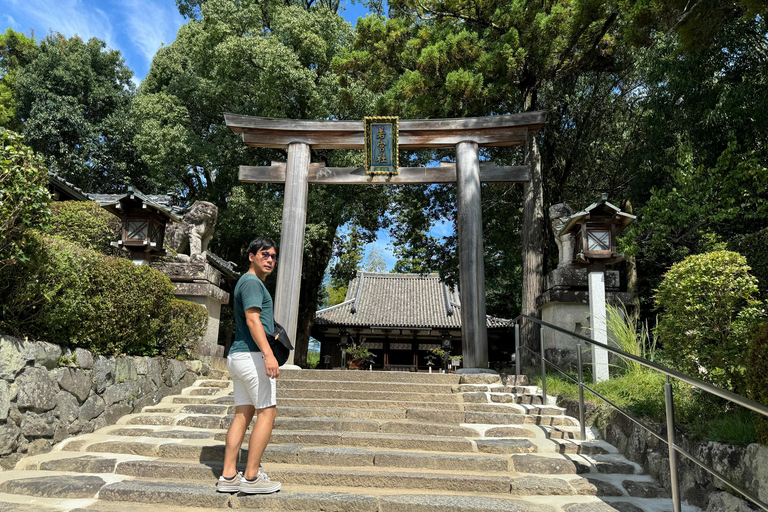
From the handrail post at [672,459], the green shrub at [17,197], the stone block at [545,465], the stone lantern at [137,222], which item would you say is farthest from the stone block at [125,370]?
the handrail post at [672,459]

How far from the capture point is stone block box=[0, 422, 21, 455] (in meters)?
3.51

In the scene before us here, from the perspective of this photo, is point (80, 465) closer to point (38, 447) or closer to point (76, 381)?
point (38, 447)

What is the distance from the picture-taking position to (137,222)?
6656mm

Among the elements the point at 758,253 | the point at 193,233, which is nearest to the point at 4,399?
the point at 193,233

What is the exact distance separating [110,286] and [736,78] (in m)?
10.3

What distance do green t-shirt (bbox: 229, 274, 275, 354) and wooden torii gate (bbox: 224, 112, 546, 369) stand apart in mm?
3800

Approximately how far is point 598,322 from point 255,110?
38.6 feet

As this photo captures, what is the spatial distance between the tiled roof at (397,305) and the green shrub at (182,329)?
12.0 metres

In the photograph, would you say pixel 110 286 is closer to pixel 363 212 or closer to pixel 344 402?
pixel 344 402

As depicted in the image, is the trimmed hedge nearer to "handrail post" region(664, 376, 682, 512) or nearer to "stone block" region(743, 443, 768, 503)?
"handrail post" region(664, 376, 682, 512)

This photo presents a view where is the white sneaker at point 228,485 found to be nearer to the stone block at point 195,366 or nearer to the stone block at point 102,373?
the stone block at point 102,373

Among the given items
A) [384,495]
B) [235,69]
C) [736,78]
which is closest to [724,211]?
[736,78]

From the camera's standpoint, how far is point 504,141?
7.76 meters

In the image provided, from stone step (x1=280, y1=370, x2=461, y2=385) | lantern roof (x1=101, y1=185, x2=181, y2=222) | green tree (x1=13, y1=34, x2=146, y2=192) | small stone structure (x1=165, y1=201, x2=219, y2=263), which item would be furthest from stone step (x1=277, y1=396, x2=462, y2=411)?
green tree (x1=13, y1=34, x2=146, y2=192)
